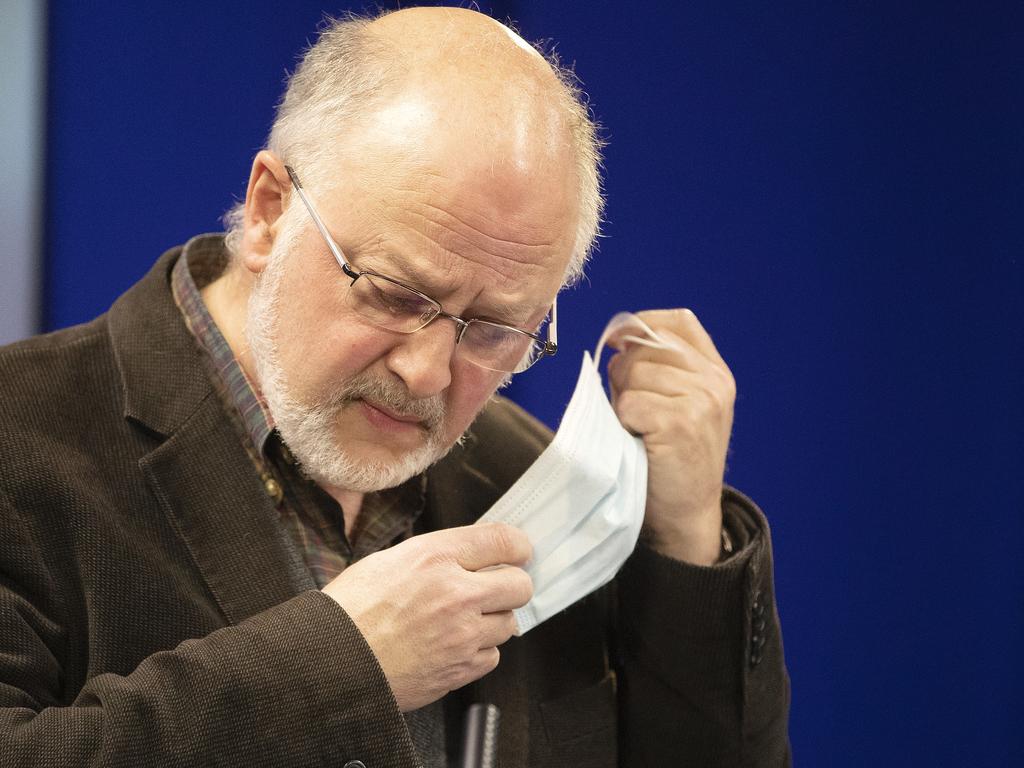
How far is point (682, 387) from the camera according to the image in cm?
175

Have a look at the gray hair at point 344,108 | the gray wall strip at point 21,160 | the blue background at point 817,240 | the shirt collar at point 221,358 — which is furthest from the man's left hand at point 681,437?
the gray wall strip at point 21,160

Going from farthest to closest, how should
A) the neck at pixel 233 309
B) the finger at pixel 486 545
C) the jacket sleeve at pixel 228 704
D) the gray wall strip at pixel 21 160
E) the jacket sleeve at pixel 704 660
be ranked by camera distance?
→ the gray wall strip at pixel 21 160, the jacket sleeve at pixel 704 660, the neck at pixel 233 309, the finger at pixel 486 545, the jacket sleeve at pixel 228 704

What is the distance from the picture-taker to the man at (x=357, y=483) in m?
1.21

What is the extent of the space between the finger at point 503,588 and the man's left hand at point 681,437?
37 cm

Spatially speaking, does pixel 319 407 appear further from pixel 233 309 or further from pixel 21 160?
pixel 21 160

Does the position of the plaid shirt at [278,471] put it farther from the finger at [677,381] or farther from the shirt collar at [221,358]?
the finger at [677,381]

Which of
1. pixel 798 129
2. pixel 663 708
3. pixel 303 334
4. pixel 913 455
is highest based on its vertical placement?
pixel 798 129

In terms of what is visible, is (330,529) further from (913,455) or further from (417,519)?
(913,455)

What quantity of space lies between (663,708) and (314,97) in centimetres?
101

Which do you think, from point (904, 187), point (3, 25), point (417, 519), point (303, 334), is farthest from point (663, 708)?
point (3, 25)

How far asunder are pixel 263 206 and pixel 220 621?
1.78 feet

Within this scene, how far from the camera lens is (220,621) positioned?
138 cm

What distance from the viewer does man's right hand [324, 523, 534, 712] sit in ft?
4.12

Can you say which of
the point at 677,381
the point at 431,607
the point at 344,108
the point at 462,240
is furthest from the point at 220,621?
the point at 677,381
